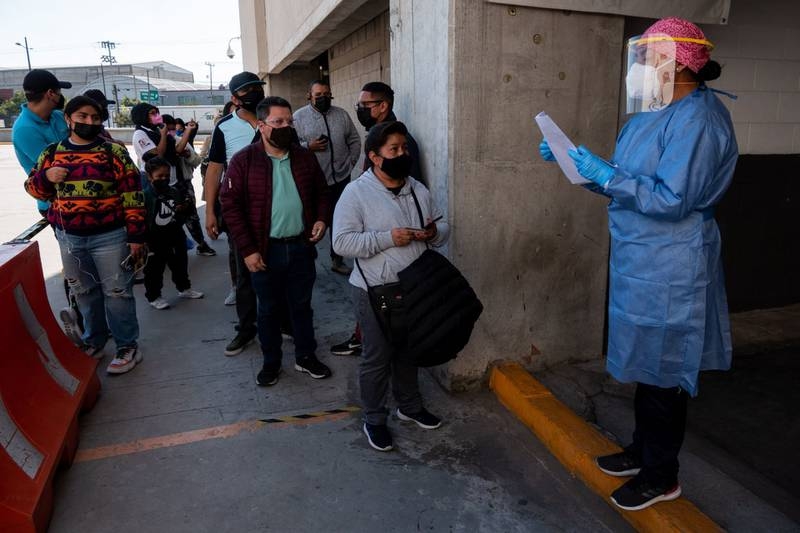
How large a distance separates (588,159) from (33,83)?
4.15m

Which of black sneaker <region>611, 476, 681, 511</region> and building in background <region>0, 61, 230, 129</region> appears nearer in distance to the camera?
black sneaker <region>611, 476, 681, 511</region>

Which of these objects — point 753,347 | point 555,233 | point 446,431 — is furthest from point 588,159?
point 753,347

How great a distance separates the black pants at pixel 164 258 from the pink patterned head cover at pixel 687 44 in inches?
188

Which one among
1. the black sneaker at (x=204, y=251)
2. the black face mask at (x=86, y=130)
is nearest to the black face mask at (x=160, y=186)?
the black face mask at (x=86, y=130)

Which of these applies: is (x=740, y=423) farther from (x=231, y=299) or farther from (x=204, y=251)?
(x=204, y=251)

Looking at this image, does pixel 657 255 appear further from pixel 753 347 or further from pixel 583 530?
pixel 753 347

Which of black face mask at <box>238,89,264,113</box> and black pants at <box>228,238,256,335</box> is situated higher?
black face mask at <box>238,89,264,113</box>

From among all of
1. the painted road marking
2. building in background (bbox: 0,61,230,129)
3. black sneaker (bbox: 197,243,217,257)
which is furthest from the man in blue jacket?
building in background (bbox: 0,61,230,129)

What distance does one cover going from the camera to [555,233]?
3805 millimetres

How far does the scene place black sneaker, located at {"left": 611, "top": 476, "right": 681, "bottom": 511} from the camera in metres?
2.55

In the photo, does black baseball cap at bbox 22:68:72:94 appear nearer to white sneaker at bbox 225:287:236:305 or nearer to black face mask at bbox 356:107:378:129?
white sneaker at bbox 225:287:236:305

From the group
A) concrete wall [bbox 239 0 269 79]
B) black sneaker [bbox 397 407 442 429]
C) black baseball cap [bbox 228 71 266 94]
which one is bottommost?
black sneaker [bbox 397 407 442 429]

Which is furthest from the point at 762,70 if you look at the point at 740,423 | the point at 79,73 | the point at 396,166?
the point at 79,73

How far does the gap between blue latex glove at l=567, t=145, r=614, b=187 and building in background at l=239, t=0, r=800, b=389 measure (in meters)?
1.16
